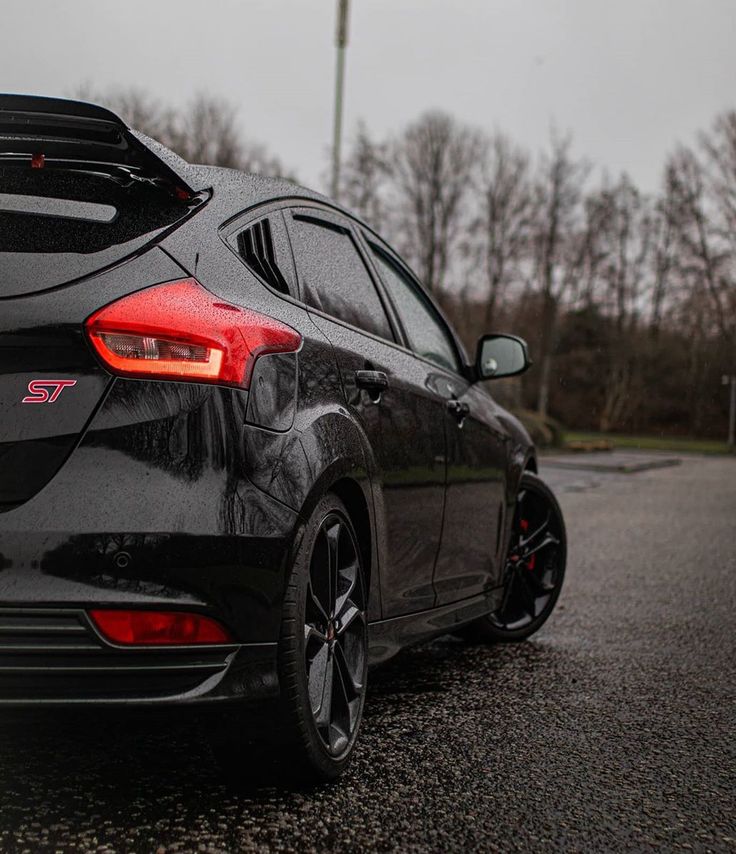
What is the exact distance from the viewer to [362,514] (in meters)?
3.31

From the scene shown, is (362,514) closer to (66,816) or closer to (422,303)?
(66,816)

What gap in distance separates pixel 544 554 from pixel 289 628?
10.0ft

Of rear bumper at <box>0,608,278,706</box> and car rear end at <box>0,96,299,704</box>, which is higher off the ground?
car rear end at <box>0,96,299,704</box>

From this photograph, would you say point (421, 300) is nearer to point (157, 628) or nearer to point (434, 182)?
point (157, 628)

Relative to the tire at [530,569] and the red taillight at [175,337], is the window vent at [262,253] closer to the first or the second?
the red taillight at [175,337]

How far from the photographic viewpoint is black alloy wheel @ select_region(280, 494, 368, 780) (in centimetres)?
272

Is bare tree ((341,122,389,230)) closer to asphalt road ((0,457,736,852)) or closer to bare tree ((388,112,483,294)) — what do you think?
bare tree ((388,112,483,294))

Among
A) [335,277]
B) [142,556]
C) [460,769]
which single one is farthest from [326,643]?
[335,277]

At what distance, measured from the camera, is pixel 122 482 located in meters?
2.47

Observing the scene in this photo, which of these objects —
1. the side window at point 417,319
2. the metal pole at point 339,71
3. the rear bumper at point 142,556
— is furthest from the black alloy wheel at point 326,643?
the metal pole at point 339,71

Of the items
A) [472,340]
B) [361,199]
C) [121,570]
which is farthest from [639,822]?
[472,340]

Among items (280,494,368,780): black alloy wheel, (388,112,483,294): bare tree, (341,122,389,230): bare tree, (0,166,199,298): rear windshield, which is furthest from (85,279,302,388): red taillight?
(388,112,483,294): bare tree

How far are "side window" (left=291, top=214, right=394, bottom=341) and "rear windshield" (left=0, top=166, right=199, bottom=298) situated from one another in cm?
56

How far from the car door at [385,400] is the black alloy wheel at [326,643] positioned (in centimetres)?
23
